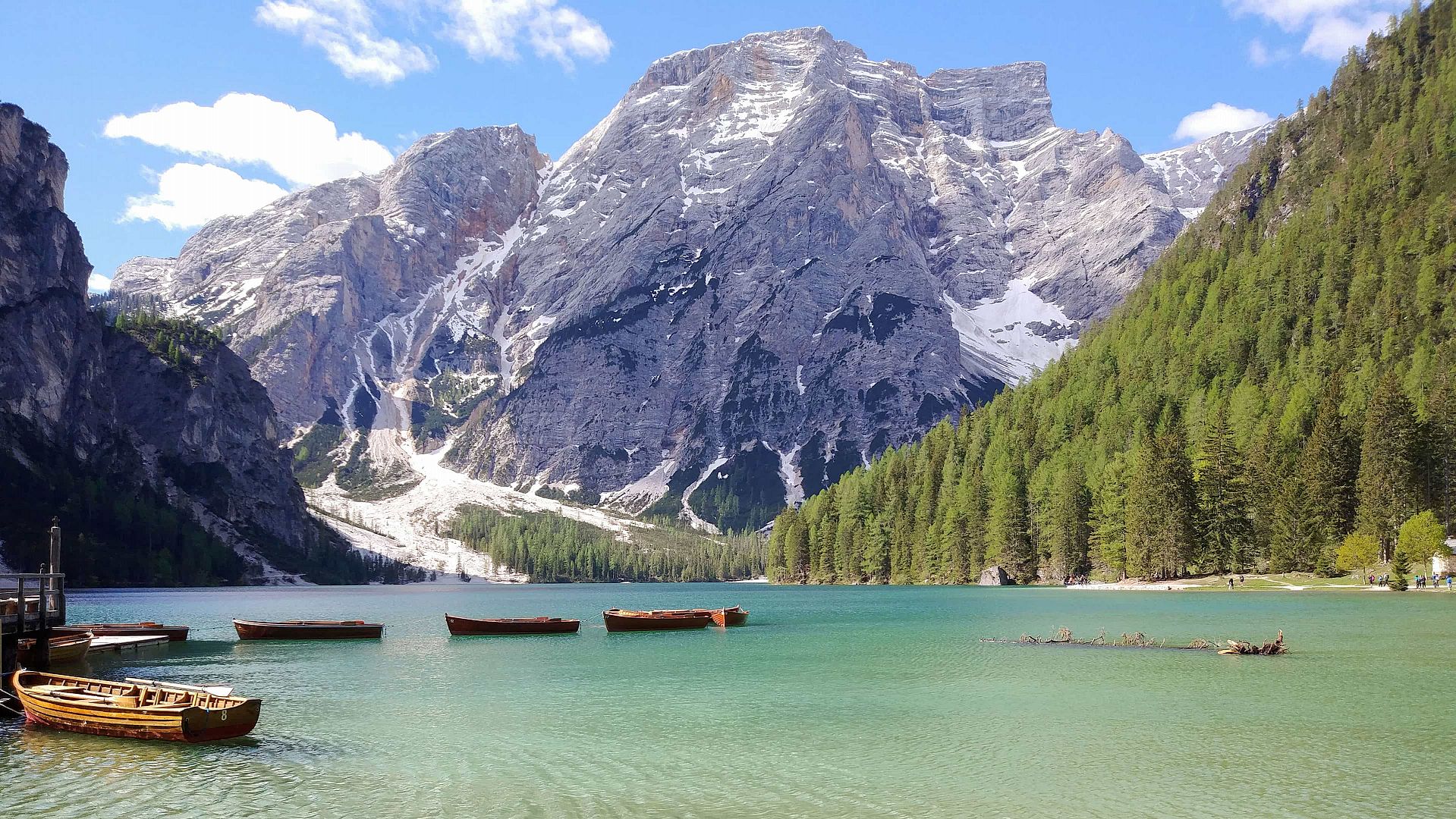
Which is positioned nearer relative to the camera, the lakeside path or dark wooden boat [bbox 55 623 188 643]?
dark wooden boat [bbox 55 623 188 643]

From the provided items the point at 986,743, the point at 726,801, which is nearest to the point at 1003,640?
the point at 986,743

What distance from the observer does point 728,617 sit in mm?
94312

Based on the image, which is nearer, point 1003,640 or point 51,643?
point 51,643

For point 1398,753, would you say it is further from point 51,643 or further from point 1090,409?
point 1090,409

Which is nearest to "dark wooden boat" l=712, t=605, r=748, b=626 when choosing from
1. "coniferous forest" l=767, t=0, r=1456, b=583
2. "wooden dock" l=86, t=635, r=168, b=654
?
"wooden dock" l=86, t=635, r=168, b=654

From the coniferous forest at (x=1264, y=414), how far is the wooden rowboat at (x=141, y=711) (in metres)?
106

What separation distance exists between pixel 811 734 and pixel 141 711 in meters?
24.8

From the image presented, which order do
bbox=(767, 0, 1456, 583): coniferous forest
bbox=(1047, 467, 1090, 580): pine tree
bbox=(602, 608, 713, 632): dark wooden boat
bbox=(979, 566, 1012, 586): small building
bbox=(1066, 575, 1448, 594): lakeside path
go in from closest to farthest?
bbox=(602, 608, 713, 632): dark wooden boat → bbox=(1066, 575, 1448, 594): lakeside path → bbox=(767, 0, 1456, 583): coniferous forest → bbox=(1047, 467, 1090, 580): pine tree → bbox=(979, 566, 1012, 586): small building

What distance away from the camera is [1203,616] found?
262 ft

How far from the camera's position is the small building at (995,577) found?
6063 inches

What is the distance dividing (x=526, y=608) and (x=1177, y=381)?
360ft

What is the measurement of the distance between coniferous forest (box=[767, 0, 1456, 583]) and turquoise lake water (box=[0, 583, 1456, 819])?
4124 centimetres

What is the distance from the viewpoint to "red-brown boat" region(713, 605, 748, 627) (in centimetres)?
9412

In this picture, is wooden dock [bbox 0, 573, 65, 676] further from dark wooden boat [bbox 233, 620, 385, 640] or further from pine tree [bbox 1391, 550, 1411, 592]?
pine tree [bbox 1391, 550, 1411, 592]
